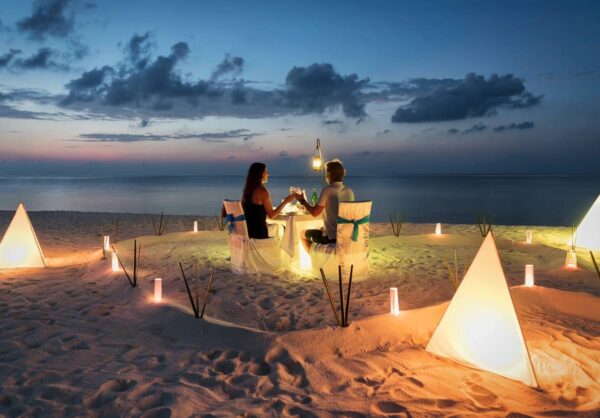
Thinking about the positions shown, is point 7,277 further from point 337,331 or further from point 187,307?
point 337,331

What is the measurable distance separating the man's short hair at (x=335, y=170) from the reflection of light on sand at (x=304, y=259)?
1.05 metres

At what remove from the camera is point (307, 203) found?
18.5ft

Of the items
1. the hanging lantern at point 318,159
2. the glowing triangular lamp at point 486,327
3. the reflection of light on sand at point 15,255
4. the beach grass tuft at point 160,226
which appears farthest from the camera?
the beach grass tuft at point 160,226

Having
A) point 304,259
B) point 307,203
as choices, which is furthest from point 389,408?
point 304,259

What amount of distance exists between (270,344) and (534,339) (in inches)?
77.5

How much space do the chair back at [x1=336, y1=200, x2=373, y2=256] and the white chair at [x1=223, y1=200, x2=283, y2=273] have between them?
90cm

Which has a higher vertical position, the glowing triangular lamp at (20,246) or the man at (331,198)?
the man at (331,198)

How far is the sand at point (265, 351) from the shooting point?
2.51 m

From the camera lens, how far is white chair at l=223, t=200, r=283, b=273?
5734 millimetres

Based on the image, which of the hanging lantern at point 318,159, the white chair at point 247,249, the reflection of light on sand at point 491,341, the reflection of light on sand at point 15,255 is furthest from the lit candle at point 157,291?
the hanging lantern at point 318,159

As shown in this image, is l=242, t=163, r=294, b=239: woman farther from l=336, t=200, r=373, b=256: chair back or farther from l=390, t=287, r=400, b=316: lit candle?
l=390, t=287, r=400, b=316: lit candle

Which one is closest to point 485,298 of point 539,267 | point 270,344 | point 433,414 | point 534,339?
point 534,339

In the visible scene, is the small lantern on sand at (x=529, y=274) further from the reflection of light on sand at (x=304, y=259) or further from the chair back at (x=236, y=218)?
the chair back at (x=236, y=218)

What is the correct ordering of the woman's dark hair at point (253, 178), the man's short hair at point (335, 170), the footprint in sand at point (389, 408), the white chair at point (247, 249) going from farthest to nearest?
the white chair at point (247, 249) → the woman's dark hair at point (253, 178) → the man's short hair at point (335, 170) → the footprint in sand at point (389, 408)
